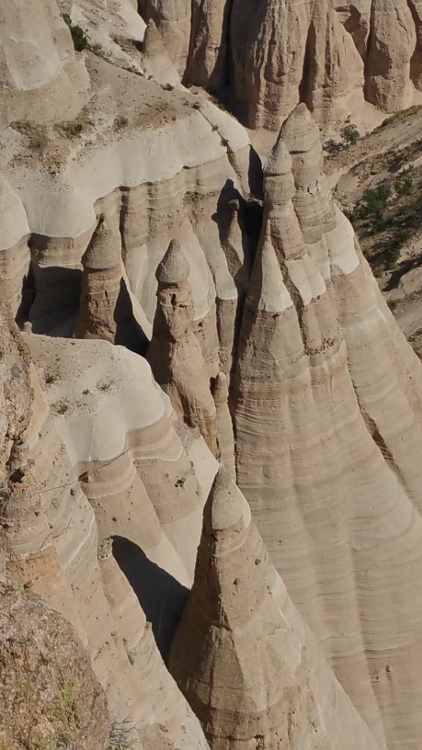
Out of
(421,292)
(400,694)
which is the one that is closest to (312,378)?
(400,694)

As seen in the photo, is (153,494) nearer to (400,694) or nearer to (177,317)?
(177,317)

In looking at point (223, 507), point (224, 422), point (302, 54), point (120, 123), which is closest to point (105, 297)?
point (224, 422)

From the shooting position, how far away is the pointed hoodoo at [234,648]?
14805 millimetres

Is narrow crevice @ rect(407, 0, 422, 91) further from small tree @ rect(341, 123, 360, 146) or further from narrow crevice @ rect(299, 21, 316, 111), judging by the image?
narrow crevice @ rect(299, 21, 316, 111)

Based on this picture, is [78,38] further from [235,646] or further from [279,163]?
[235,646]

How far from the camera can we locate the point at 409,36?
52.6 meters

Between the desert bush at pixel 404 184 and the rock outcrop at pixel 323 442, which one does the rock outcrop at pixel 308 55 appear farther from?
the rock outcrop at pixel 323 442

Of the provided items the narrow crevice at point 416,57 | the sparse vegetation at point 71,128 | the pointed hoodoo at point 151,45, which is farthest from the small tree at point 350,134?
the sparse vegetation at point 71,128

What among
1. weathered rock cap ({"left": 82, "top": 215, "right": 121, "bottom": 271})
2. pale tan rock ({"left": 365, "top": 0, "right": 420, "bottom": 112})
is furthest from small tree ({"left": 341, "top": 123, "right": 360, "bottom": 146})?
weathered rock cap ({"left": 82, "top": 215, "right": 121, "bottom": 271})

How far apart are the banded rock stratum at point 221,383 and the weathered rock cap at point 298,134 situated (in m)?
0.03

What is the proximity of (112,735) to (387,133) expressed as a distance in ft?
148

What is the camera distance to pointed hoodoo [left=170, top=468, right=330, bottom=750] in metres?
14.8

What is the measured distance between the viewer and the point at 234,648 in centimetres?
1510

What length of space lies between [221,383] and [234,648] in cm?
666
